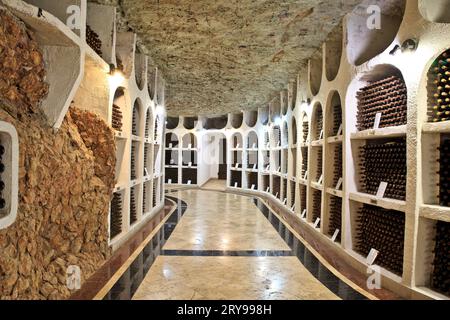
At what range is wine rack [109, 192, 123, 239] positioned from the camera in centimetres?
574

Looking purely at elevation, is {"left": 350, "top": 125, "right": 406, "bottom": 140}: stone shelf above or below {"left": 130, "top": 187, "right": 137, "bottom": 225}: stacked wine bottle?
above

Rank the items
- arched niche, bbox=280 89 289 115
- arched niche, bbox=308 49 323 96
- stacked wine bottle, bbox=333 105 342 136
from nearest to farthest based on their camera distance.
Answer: stacked wine bottle, bbox=333 105 342 136
arched niche, bbox=308 49 323 96
arched niche, bbox=280 89 289 115

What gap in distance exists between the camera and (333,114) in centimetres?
Answer: 614

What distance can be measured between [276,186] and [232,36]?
21.7ft

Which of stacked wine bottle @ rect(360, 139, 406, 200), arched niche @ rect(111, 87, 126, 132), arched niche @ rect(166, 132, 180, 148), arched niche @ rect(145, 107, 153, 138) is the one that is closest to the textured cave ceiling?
arched niche @ rect(111, 87, 126, 132)

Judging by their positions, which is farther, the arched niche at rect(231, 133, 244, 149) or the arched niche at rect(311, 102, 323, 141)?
the arched niche at rect(231, 133, 244, 149)

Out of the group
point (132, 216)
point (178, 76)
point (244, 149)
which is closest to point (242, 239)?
point (132, 216)

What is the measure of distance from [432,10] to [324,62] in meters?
2.96

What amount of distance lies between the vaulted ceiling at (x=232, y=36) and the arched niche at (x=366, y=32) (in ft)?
0.93

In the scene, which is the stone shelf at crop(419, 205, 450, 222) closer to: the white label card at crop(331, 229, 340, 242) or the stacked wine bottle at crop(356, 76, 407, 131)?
the stacked wine bottle at crop(356, 76, 407, 131)

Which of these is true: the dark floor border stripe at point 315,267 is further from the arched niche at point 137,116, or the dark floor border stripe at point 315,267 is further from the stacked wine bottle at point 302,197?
the arched niche at point 137,116

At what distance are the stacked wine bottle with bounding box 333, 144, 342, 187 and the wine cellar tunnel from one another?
0.15ft
